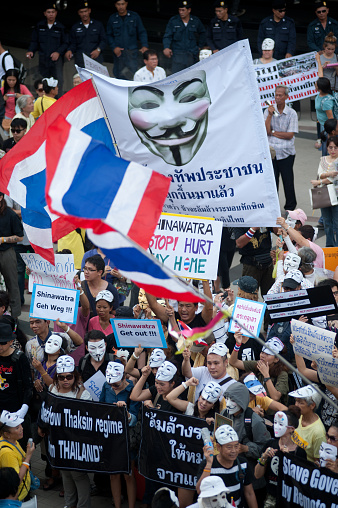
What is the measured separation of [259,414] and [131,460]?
130 cm

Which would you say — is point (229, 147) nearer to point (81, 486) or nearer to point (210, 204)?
point (210, 204)

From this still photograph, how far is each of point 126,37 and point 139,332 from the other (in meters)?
11.9

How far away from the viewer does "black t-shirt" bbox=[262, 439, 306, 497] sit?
6445 millimetres

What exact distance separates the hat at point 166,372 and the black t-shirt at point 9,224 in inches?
165

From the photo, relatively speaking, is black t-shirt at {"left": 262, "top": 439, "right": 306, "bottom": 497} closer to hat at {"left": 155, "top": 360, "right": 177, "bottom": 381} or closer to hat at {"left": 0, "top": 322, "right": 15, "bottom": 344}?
hat at {"left": 155, "top": 360, "right": 177, "bottom": 381}

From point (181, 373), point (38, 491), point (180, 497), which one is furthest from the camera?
point (38, 491)

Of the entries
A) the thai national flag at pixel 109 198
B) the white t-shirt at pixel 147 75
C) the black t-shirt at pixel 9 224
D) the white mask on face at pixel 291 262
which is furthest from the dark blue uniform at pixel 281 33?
the thai national flag at pixel 109 198

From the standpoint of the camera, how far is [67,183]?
5.51 meters

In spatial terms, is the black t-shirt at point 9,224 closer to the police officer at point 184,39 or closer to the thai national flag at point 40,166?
the thai national flag at point 40,166

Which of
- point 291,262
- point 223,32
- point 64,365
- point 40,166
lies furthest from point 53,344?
point 223,32

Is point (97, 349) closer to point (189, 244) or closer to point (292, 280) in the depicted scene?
point (189, 244)

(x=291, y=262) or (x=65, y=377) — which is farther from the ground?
(x=291, y=262)

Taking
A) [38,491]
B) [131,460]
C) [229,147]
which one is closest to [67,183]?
[229,147]

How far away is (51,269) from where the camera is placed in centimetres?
880
